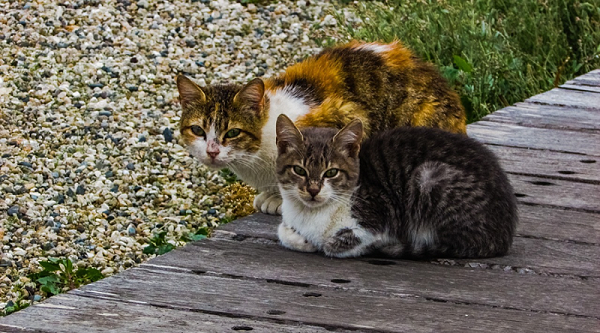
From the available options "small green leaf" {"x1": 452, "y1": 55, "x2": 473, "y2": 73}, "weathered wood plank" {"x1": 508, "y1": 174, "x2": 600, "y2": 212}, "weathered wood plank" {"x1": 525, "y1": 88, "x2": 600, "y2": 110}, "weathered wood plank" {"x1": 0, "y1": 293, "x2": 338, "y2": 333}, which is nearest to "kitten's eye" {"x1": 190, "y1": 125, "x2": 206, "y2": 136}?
"weathered wood plank" {"x1": 508, "y1": 174, "x2": 600, "y2": 212}

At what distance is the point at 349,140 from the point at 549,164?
135 cm

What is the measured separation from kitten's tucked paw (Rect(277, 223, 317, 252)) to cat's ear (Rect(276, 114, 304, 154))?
0.33m

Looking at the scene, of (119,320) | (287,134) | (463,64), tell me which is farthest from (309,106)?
(463,64)

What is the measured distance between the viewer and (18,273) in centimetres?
485

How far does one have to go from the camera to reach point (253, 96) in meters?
4.52

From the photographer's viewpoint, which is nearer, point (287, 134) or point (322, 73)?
point (287, 134)

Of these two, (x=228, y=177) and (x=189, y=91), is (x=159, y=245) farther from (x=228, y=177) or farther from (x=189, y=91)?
(x=228, y=177)

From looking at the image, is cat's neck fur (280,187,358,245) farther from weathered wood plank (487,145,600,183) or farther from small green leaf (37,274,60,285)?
small green leaf (37,274,60,285)

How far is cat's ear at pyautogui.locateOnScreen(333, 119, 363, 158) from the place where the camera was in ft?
11.8

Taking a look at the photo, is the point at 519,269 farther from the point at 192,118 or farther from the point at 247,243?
the point at 192,118

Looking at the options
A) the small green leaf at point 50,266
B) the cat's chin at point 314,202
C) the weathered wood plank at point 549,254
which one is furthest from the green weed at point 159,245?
the cat's chin at point 314,202

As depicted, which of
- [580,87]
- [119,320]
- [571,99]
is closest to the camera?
[119,320]

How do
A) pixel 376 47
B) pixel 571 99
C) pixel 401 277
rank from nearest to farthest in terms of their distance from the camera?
pixel 401 277, pixel 376 47, pixel 571 99

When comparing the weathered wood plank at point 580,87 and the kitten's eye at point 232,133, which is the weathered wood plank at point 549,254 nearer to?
the kitten's eye at point 232,133
